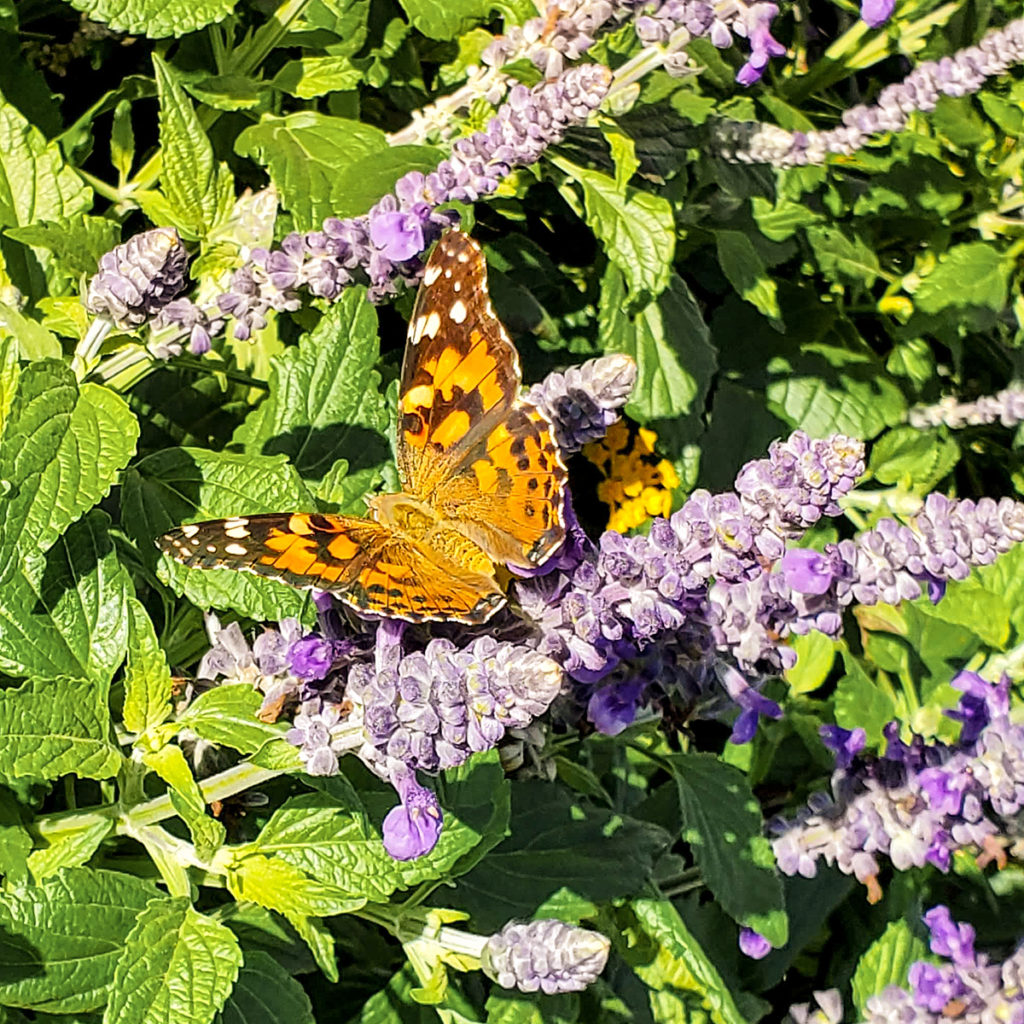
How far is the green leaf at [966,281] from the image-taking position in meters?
3.51

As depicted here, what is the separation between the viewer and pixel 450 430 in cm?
209

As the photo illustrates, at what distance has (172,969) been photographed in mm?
1874

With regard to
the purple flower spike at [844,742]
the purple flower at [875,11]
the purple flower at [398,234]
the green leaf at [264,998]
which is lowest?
the purple flower spike at [844,742]

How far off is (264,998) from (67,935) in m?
0.37

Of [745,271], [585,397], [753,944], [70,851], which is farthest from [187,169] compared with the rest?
[753,944]

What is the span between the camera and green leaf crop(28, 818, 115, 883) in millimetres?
2096

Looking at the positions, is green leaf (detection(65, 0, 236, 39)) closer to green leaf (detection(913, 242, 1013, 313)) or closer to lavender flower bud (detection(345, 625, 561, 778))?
lavender flower bud (detection(345, 625, 561, 778))

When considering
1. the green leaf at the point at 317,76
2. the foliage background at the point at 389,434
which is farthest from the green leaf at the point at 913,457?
the green leaf at the point at 317,76

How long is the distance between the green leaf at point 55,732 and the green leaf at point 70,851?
0.15 m

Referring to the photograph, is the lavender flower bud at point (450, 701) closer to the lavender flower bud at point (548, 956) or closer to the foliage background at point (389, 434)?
the foliage background at point (389, 434)

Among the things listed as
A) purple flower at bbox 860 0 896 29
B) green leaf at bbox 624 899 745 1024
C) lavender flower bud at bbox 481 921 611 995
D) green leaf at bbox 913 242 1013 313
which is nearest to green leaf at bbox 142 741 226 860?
lavender flower bud at bbox 481 921 611 995

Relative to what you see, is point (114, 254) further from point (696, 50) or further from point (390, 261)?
point (696, 50)

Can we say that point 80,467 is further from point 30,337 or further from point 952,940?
point 952,940

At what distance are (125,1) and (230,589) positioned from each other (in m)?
1.30
